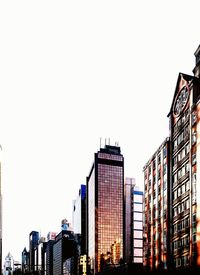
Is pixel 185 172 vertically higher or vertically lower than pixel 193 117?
lower

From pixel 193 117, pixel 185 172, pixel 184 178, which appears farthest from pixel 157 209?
pixel 193 117

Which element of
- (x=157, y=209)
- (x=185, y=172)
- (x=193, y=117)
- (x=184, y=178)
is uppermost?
(x=193, y=117)

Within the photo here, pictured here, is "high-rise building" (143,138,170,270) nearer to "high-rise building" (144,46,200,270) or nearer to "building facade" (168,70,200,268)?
"high-rise building" (144,46,200,270)

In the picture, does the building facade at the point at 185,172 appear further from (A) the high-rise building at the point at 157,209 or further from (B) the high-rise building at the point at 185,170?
(A) the high-rise building at the point at 157,209

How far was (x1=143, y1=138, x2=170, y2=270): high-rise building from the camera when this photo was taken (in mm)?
83812

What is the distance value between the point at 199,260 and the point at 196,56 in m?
31.8

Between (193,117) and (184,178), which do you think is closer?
(193,117)

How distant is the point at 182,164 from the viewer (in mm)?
76625

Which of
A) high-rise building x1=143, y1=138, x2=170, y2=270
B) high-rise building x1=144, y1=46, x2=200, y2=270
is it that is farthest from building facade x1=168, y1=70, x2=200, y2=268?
high-rise building x1=143, y1=138, x2=170, y2=270

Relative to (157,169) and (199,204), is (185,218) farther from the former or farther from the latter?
(157,169)

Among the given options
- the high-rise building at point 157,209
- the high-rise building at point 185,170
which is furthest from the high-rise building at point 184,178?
the high-rise building at point 157,209

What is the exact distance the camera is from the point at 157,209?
9006 centimetres

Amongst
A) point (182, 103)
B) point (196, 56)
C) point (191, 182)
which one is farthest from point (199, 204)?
point (196, 56)

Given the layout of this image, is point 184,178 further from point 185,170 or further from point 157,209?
point 157,209
